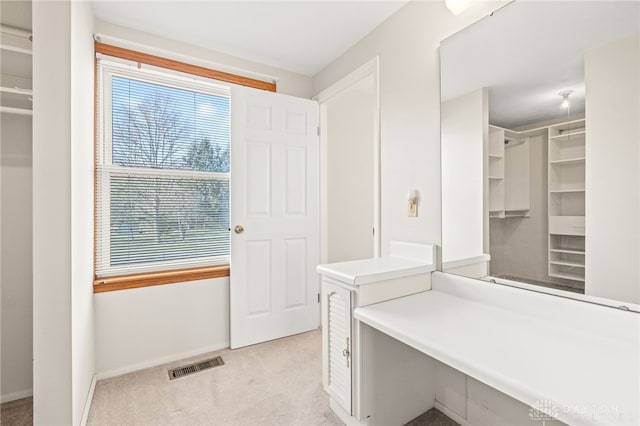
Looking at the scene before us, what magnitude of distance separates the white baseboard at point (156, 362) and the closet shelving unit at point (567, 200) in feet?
7.53

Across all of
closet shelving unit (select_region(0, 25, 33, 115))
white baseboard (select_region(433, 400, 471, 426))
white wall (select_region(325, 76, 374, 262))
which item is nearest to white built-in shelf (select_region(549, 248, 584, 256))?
white baseboard (select_region(433, 400, 471, 426))

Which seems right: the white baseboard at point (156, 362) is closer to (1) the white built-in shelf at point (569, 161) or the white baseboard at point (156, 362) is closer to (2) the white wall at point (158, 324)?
(2) the white wall at point (158, 324)

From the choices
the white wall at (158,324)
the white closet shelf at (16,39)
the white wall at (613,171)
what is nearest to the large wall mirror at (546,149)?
the white wall at (613,171)

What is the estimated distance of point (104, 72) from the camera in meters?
2.06

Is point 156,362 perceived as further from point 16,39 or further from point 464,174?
point 464,174

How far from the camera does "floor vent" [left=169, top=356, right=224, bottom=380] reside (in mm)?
2041

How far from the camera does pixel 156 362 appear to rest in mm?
2160

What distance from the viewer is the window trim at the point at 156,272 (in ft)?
6.64

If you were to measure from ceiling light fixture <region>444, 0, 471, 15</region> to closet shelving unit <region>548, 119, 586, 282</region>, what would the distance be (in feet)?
2.49

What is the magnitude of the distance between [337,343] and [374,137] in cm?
143

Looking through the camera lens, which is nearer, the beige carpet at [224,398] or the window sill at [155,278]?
the beige carpet at [224,398]

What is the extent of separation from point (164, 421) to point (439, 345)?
152cm

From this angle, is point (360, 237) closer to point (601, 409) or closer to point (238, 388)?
point (238, 388)

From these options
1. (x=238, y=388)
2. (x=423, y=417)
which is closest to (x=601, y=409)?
(x=423, y=417)
